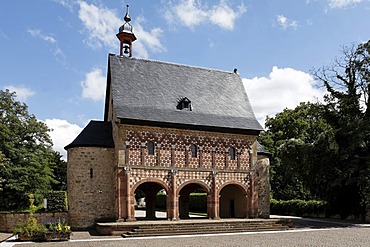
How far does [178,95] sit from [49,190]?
22.6 m

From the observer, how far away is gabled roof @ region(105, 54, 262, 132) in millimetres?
26531

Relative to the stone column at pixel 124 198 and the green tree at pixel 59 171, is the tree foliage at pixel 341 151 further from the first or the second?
the green tree at pixel 59 171

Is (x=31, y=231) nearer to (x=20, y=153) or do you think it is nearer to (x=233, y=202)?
(x=233, y=202)

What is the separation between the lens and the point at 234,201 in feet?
101

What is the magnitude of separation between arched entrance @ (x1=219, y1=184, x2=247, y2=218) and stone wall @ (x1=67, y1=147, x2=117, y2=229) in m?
9.41

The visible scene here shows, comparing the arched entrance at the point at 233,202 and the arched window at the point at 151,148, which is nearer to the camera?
the arched window at the point at 151,148

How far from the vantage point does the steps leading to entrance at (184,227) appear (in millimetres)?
21141

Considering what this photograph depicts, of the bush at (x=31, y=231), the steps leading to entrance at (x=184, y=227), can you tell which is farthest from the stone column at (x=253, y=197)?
the bush at (x=31, y=231)

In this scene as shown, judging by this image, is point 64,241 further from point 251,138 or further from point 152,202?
point 251,138

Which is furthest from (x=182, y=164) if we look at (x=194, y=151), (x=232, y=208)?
(x=232, y=208)

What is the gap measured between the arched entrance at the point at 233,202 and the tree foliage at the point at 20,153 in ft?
66.8

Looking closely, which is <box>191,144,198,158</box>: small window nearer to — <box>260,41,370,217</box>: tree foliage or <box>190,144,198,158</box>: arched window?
<box>190,144,198,158</box>: arched window

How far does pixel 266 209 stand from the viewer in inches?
1133

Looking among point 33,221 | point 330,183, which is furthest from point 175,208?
point 330,183
